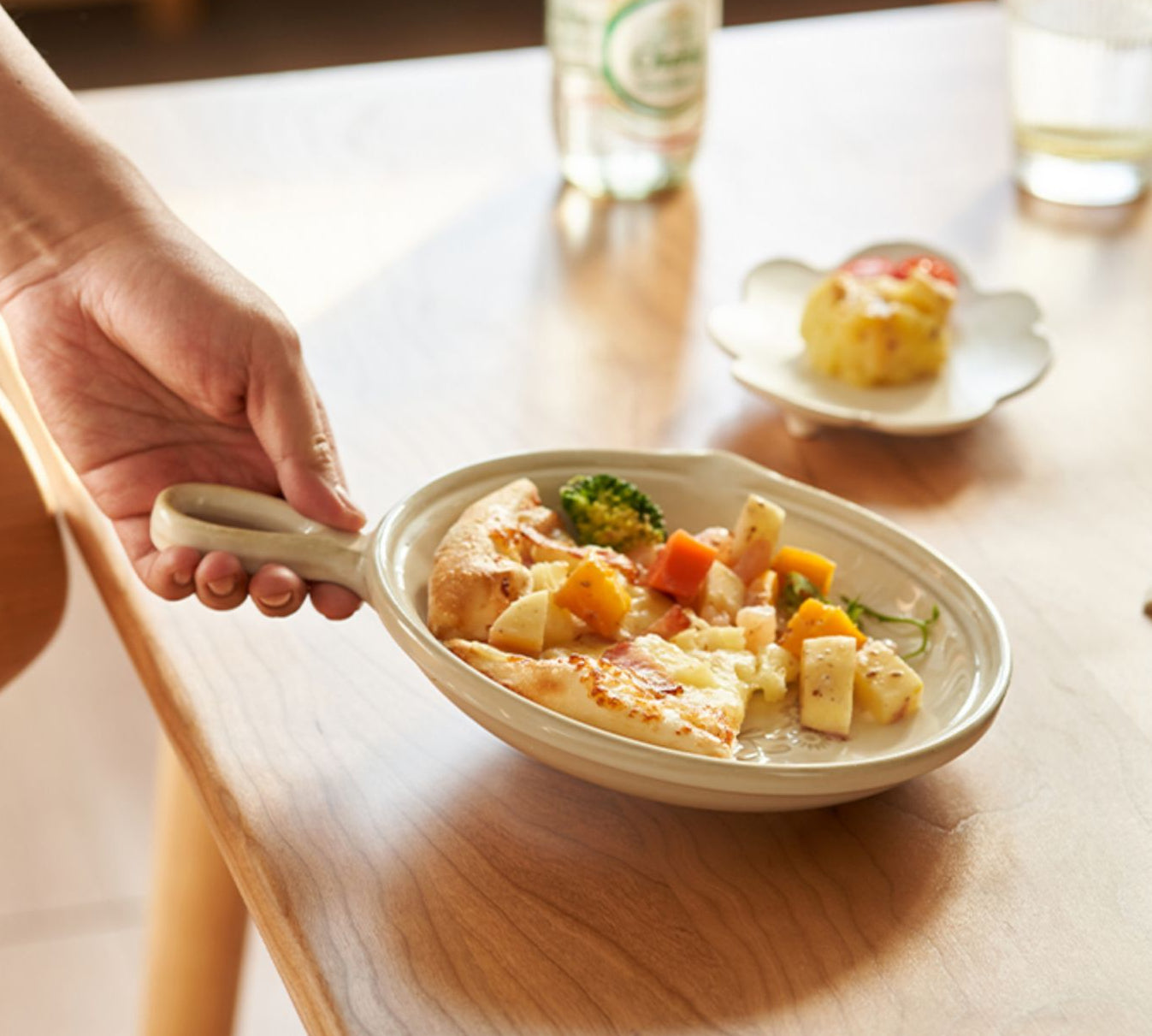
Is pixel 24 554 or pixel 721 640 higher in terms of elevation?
pixel 721 640

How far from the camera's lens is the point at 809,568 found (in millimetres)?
885

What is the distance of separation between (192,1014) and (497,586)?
592 mm

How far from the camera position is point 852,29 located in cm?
198

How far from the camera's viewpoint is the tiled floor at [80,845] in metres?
1.76

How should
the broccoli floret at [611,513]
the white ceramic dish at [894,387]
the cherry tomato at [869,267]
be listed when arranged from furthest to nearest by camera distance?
the cherry tomato at [869,267], the white ceramic dish at [894,387], the broccoli floret at [611,513]

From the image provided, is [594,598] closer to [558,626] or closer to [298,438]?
[558,626]

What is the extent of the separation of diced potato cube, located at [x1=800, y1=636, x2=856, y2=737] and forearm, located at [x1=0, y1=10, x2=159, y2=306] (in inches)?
21.8

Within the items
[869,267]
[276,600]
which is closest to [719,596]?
[276,600]

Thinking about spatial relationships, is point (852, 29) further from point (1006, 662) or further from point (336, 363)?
point (1006, 662)

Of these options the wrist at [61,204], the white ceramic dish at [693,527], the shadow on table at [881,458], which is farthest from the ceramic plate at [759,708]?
the wrist at [61,204]

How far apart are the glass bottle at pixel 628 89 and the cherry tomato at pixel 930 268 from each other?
1.02 ft

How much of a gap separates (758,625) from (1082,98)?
0.92m

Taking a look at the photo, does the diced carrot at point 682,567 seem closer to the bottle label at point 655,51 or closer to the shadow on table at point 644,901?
the shadow on table at point 644,901

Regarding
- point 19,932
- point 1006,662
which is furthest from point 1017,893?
point 19,932
